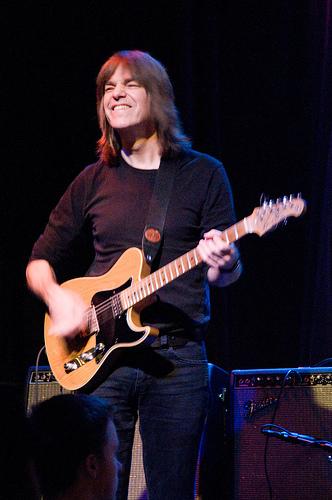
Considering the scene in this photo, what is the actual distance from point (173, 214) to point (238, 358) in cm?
193

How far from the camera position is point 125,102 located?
3.28 meters

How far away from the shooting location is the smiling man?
2877mm

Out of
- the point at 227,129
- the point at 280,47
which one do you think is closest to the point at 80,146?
the point at 227,129

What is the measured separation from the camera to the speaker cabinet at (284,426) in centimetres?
371

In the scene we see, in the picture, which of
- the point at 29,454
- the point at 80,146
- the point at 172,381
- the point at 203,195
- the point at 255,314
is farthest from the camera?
the point at 80,146

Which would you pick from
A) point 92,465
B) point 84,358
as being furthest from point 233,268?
point 92,465

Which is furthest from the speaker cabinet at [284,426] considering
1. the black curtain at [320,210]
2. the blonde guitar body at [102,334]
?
the blonde guitar body at [102,334]

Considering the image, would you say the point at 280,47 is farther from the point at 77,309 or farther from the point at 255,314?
the point at 77,309

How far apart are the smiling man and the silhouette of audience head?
61 centimetres

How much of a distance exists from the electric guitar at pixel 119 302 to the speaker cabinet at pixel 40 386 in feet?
3.27

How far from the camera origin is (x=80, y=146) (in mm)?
5078

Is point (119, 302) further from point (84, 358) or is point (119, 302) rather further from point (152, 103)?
point (152, 103)

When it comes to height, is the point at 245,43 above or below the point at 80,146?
above

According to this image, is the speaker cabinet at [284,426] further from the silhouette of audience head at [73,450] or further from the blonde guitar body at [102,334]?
the silhouette of audience head at [73,450]
